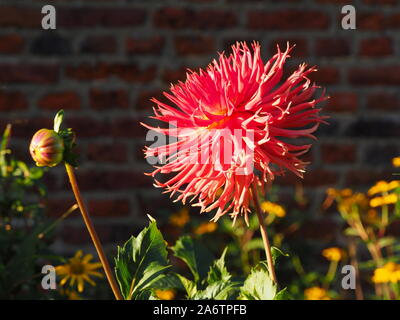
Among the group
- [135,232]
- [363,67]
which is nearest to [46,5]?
[135,232]

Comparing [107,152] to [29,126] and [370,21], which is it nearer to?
[29,126]

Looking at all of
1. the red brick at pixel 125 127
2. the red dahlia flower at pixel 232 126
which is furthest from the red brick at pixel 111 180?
the red dahlia flower at pixel 232 126

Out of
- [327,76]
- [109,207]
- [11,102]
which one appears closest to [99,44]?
[11,102]

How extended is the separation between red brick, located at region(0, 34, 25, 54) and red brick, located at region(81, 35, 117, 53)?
0.19 metres

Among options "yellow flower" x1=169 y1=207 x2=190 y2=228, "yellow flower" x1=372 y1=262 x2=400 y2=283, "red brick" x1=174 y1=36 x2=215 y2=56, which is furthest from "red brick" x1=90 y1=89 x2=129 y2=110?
"yellow flower" x1=372 y1=262 x2=400 y2=283

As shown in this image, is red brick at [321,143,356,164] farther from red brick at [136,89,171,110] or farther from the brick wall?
red brick at [136,89,171,110]

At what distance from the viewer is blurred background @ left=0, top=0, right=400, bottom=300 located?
1.98 meters

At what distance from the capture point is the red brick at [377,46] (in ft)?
6.66

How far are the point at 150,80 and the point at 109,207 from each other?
1.36 ft

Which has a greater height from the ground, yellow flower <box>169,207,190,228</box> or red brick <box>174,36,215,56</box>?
red brick <box>174,36,215,56</box>

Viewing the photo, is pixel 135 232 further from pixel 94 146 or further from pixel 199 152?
pixel 199 152

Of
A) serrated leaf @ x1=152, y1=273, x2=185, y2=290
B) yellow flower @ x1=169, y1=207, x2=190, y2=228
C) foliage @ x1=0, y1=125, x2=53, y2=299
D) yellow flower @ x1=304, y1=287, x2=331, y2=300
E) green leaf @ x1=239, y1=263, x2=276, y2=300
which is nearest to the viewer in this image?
green leaf @ x1=239, y1=263, x2=276, y2=300

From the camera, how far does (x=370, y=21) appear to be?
2027 millimetres

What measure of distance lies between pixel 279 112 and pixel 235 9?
4.57 feet
